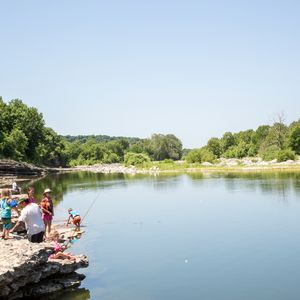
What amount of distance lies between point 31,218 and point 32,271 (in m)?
2.77

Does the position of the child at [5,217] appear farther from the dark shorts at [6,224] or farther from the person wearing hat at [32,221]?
the person wearing hat at [32,221]

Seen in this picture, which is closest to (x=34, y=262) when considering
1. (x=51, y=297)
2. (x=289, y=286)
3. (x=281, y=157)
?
(x=51, y=297)

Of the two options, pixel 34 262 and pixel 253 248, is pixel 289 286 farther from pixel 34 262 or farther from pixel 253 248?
pixel 34 262

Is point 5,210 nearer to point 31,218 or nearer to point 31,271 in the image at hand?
point 31,218

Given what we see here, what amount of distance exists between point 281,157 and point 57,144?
98.7m

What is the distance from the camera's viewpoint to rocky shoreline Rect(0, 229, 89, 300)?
15617mm

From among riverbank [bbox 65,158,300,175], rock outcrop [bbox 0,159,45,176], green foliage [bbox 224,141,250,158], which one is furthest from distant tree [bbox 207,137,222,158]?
rock outcrop [bbox 0,159,45,176]

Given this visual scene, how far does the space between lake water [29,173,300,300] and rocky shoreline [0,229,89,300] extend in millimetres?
843

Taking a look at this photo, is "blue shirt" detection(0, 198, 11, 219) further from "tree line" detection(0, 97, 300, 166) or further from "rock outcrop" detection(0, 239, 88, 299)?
"tree line" detection(0, 97, 300, 166)

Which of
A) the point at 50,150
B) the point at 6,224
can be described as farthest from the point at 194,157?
the point at 6,224

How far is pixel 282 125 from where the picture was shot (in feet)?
458

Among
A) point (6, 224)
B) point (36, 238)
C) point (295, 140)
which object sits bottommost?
point (36, 238)

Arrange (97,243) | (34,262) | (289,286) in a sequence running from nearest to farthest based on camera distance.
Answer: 1. (34,262)
2. (289,286)
3. (97,243)

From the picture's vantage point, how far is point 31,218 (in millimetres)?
18906
